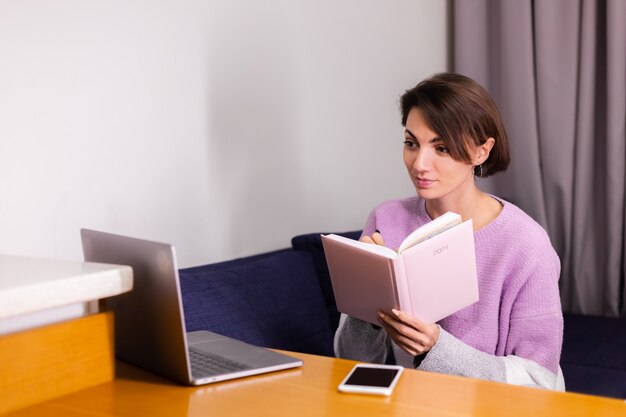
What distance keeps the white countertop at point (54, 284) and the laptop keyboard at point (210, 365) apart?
0.19 metres

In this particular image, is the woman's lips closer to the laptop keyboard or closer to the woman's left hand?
the woman's left hand

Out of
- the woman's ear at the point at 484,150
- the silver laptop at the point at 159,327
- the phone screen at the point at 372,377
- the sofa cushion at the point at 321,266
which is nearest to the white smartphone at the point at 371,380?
the phone screen at the point at 372,377

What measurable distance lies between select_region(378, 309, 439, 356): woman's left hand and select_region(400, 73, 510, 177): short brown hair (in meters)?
0.46

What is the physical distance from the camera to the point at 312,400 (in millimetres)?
1229

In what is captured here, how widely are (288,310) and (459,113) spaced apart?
2.25ft

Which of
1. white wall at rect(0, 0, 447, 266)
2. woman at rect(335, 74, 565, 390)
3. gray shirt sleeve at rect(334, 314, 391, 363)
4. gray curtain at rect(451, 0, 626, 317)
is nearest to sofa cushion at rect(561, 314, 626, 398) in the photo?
gray curtain at rect(451, 0, 626, 317)

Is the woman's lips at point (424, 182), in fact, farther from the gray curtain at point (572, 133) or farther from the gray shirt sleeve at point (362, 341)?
the gray curtain at point (572, 133)

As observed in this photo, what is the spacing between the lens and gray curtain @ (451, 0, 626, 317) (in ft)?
10.5

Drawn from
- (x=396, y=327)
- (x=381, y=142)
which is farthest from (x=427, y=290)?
(x=381, y=142)

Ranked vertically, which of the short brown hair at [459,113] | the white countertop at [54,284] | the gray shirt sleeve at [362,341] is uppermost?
the short brown hair at [459,113]

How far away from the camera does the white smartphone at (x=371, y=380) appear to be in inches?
49.2

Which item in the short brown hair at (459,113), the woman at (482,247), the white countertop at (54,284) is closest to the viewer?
the white countertop at (54,284)

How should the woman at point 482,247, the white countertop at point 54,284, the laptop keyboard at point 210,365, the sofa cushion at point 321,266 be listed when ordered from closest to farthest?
the white countertop at point 54,284 → the laptop keyboard at point 210,365 → the woman at point 482,247 → the sofa cushion at point 321,266

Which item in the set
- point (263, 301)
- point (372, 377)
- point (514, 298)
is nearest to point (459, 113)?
point (514, 298)
